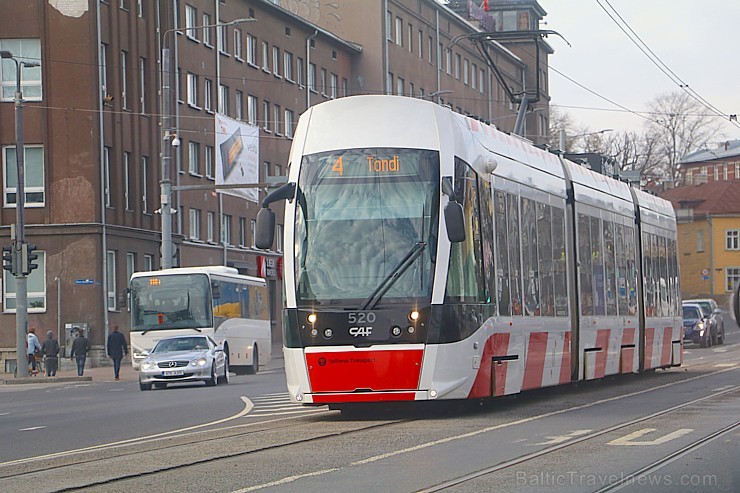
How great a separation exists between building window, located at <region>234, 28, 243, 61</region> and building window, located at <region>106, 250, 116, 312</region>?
51.6 feet

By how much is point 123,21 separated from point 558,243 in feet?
118

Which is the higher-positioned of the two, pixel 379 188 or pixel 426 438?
pixel 379 188

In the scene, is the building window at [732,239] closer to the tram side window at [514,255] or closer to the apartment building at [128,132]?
the apartment building at [128,132]

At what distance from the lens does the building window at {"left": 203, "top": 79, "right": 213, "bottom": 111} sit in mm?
61750

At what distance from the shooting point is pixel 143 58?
5569 centimetres

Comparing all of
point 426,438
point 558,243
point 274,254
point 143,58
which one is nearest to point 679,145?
point 274,254

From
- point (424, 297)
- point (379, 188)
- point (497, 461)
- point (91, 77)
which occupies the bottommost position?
point (497, 461)

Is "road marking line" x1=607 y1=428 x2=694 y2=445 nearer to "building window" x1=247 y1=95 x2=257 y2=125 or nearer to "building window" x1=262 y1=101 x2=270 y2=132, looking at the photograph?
"building window" x1=247 y1=95 x2=257 y2=125

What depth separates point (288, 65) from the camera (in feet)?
233

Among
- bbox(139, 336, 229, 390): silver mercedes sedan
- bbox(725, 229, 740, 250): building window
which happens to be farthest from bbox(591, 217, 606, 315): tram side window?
bbox(725, 229, 740, 250): building window

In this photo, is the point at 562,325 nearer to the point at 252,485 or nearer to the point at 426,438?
the point at 426,438

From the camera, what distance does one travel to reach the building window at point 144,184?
5534 cm

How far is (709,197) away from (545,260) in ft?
340

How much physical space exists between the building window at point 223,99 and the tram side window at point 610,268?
4047 cm
